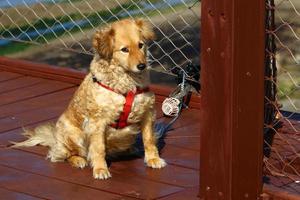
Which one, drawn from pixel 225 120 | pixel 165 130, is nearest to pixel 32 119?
pixel 165 130

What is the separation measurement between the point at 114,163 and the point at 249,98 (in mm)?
1153

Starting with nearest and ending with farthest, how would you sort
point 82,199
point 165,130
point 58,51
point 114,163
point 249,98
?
point 249,98 < point 82,199 < point 114,163 < point 165,130 < point 58,51

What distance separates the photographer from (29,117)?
5062mm

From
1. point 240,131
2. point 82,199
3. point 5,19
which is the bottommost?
point 82,199

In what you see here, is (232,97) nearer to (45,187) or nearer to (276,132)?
(276,132)

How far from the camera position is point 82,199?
3811 millimetres

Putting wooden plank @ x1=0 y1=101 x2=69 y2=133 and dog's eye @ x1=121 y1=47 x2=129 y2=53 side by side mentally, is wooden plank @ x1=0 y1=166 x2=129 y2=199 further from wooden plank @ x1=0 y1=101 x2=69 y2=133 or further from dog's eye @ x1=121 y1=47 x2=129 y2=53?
wooden plank @ x1=0 y1=101 x2=69 y2=133

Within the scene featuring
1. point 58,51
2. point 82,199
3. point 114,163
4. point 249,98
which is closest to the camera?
point 249,98

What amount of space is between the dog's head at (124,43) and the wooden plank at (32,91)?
1.43 metres

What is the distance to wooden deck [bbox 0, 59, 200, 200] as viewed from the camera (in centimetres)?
388

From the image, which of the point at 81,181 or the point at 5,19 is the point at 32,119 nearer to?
the point at 81,181

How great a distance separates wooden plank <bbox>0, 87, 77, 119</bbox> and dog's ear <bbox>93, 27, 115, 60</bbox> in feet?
3.90

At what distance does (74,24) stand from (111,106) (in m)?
2.92

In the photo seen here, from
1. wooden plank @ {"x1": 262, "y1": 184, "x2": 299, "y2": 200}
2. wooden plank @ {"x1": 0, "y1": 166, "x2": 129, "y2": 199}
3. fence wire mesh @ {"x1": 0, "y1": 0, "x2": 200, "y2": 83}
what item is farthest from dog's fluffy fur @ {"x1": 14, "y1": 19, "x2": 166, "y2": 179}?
fence wire mesh @ {"x1": 0, "y1": 0, "x2": 200, "y2": 83}
